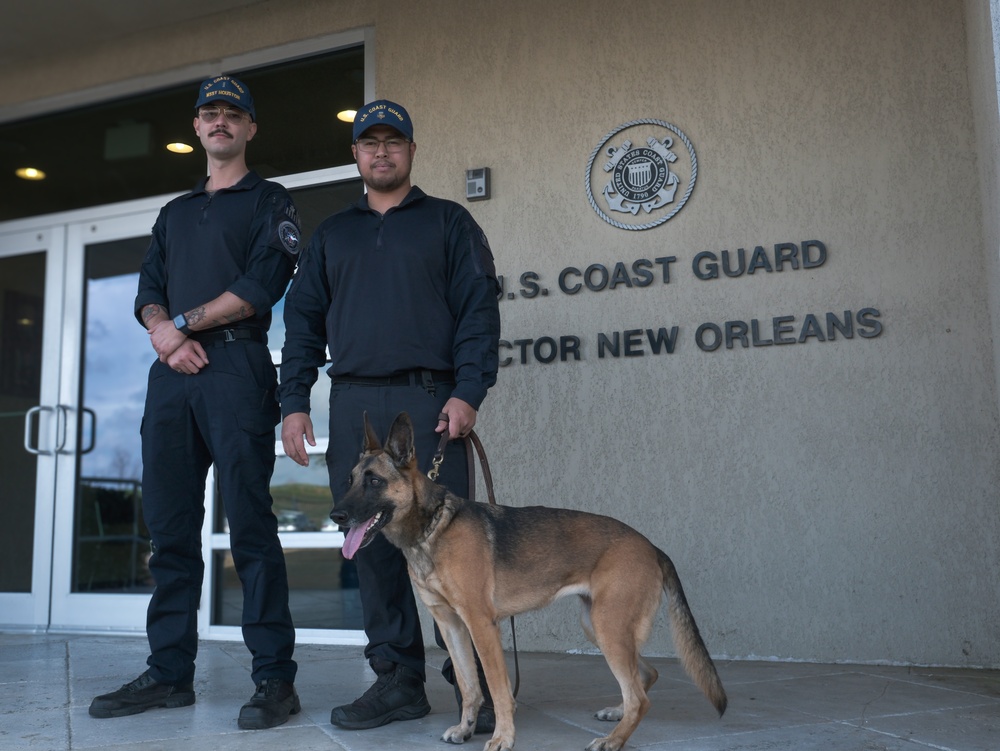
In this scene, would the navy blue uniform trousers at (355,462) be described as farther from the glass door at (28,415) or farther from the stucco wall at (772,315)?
the glass door at (28,415)

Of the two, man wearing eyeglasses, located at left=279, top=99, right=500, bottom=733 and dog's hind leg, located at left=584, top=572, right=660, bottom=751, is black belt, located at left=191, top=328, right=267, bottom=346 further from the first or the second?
dog's hind leg, located at left=584, top=572, right=660, bottom=751

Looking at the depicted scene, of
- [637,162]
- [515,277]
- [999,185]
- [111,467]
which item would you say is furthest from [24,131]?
[999,185]

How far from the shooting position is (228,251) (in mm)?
3654

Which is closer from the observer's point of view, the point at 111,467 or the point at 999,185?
the point at 999,185

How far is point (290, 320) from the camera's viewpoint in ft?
11.9

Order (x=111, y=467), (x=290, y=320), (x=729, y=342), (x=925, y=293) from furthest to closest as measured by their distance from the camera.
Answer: (x=111, y=467) → (x=729, y=342) → (x=925, y=293) → (x=290, y=320)

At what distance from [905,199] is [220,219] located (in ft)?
10.4

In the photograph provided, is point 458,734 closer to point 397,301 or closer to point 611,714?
point 611,714

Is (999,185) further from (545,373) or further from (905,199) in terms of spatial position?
(545,373)

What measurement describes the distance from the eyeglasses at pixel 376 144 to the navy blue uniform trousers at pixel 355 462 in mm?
889

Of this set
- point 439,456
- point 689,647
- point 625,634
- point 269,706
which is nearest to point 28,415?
point 269,706

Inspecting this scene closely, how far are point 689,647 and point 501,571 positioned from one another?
67 cm

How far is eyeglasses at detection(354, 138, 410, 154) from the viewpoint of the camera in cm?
355

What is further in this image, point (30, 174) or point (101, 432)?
point (30, 174)
